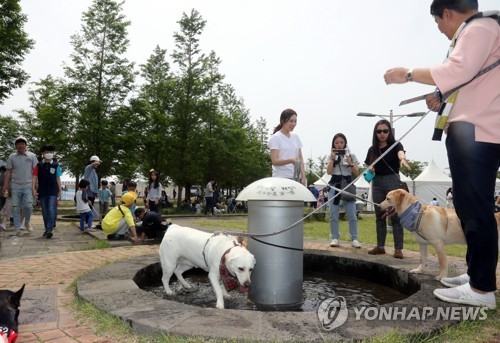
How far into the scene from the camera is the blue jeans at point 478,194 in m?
2.75

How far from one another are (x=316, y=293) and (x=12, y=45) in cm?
2261

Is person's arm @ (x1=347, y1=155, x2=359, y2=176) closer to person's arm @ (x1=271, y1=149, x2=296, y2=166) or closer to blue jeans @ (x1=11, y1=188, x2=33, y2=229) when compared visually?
person's arm @ (x1=271, y1=149, x2=296, y2=166)

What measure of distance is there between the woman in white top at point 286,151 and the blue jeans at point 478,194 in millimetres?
2397

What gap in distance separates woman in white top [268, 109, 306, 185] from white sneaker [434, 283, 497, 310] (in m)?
2.48

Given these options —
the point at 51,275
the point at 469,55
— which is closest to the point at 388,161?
the point at 469,55

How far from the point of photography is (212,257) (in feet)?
11.6

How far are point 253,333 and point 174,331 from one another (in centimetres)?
52

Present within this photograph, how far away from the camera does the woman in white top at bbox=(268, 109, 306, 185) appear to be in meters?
5.05

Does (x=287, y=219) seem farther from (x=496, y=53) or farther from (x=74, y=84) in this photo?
(x=74, y=84)

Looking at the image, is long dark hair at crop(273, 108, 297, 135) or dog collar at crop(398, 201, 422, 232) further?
long dark hair at crop(273, 108, 297, 135)

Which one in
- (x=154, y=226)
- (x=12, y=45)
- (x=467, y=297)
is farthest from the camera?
(x=12, y=45)

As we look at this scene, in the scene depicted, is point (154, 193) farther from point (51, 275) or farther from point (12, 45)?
point (12, 45)

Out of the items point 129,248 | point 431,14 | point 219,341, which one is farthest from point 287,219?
point 129,248

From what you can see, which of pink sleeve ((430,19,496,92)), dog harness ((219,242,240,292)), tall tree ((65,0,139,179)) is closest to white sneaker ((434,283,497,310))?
pink sleeve ((430,19,496,92))
